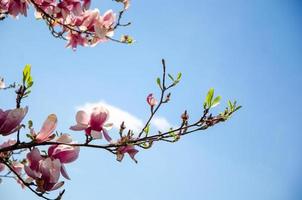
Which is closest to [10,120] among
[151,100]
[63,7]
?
[151,100]

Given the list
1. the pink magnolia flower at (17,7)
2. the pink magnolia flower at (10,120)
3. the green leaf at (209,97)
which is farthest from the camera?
the pink magnolia flower at (17,7)

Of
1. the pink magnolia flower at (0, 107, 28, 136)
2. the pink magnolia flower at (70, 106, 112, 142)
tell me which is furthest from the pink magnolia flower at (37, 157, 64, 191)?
the pink magnolia flower at (70, 106, 112, 142)

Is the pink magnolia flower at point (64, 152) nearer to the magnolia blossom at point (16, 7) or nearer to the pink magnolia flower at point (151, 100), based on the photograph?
the pink magnolia flower at point (151, 100)

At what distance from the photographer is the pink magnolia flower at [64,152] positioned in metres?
1.57

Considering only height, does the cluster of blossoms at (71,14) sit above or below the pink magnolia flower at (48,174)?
above

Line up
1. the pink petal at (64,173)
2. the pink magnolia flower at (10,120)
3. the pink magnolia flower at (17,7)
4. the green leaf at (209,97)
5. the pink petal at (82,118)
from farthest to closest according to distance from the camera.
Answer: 1. the pink magnolia flower at (17,7)
2. the green leaf at (209,97)
3. the pink petal at (82,118)
4. the pink petal at (64,173)
5. the pink magnolia flower at (10,120)

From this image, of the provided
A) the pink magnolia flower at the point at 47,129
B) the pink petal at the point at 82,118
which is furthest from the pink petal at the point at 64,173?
the pink petal at the point at 82,118

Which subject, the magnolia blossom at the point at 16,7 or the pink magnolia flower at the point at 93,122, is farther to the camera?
the magnolia blossom at the point at 16,7

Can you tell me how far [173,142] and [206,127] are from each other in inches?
8.7

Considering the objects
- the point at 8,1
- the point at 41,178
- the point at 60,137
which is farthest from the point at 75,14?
the point at 41,178

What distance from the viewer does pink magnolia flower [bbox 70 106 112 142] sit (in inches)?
68.6

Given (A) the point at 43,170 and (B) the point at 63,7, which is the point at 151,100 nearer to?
(A) the point at 43,170

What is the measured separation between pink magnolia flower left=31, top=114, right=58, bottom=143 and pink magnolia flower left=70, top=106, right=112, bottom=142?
211mm

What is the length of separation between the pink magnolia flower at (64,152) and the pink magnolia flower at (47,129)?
0.06 meters
